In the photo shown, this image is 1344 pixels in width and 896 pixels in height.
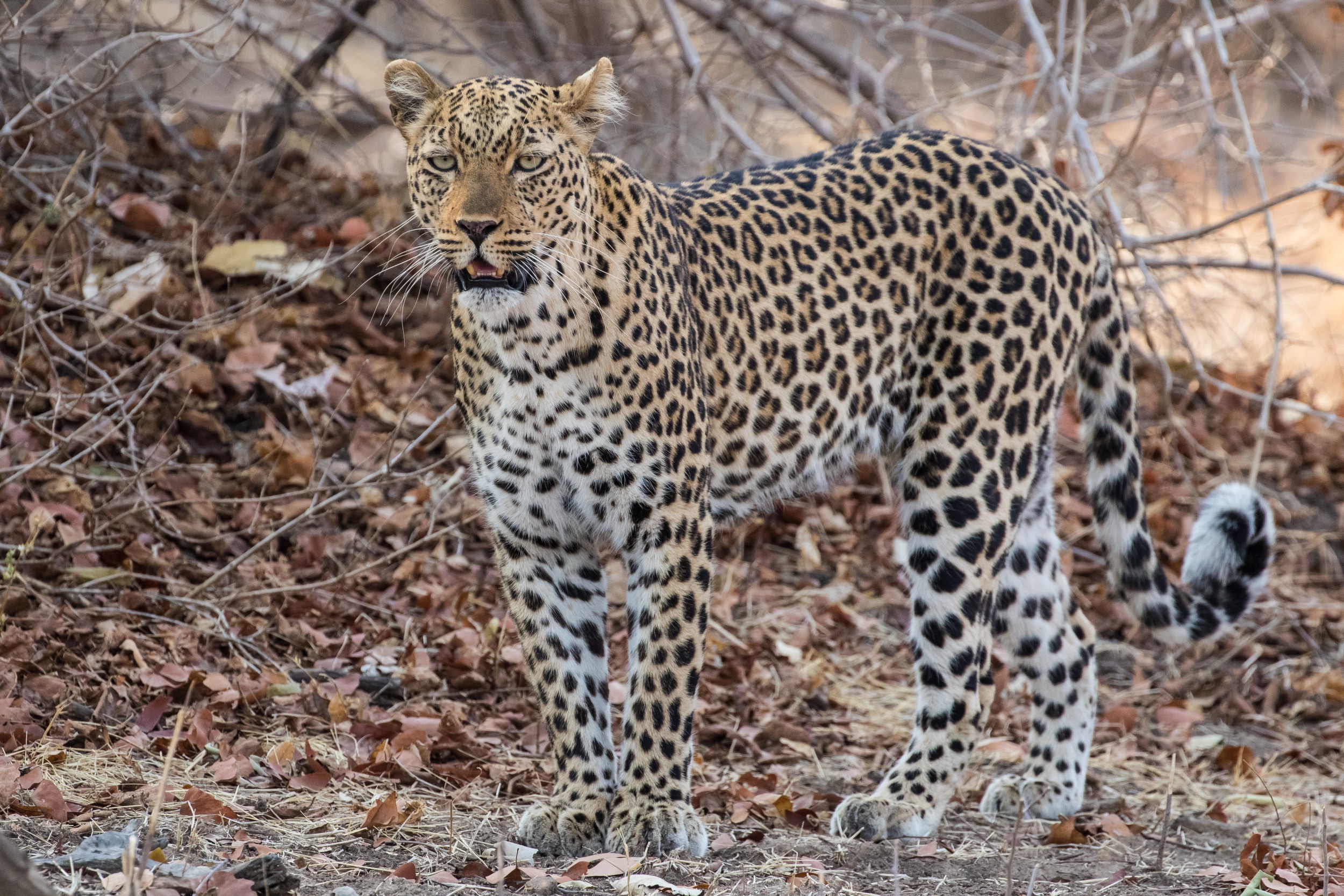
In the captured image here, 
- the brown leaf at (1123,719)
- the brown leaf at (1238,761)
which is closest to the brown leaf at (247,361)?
the brown leaf at (1123,719)

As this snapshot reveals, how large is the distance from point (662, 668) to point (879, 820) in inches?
41.5

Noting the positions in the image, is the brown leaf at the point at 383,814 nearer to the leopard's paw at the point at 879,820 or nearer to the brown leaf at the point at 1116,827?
the leopard's paw at the point at 879,820

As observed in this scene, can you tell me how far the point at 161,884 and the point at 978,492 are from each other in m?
3.09

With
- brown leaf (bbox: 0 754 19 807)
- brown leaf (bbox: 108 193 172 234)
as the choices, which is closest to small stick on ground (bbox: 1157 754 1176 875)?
brown leaf (bbox: 0 754 19 807)

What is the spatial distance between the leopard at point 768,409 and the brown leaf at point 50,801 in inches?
53.0

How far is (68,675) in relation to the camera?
4.96 metres

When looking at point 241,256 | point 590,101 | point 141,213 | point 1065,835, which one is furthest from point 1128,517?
point 141,213

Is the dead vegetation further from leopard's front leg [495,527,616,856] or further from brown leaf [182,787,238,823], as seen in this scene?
leopard's front leg [495,527,616,856]

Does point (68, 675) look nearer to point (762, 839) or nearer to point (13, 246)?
point (762, 839)

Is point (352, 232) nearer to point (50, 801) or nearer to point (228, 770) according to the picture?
point (228, 770)

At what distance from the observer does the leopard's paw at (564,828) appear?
14.4ft

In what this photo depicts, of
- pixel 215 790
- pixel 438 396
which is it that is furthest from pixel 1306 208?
pixel 215 790

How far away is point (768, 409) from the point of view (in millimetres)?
5117

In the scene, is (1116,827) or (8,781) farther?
(1116,827)
